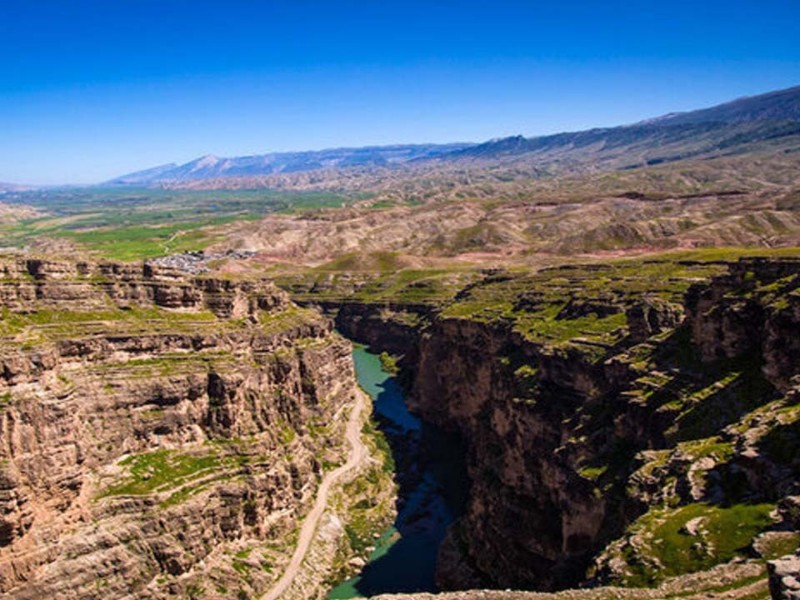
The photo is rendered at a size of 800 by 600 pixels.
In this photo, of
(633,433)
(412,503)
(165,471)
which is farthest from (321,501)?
(633,433)

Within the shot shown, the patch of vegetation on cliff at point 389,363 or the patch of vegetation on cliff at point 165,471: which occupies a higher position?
Answer: the patch of vegetation on cliff at point 165,471

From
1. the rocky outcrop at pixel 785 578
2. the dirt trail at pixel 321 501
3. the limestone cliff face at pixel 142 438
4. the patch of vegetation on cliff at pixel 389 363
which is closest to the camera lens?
the rocky outcrop at pixel 785 578

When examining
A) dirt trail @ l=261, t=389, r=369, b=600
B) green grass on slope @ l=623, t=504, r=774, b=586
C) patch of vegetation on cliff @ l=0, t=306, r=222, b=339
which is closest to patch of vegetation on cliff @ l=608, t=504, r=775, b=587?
green grass on slope @ l=623, t=504, r=774, b=586

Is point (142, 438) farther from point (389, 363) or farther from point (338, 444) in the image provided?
point (389, 363)

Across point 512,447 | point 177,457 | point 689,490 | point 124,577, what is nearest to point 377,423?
point 512,447

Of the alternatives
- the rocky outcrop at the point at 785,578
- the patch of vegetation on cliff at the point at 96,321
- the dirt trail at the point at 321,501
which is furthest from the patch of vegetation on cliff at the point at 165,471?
the rocky outcrop at the point at 785,578

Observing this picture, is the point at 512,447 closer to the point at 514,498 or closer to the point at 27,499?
the point at 514,498

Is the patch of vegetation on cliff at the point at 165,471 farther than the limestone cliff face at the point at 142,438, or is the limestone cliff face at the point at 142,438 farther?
the patch of vegetation on cliff at the point at 165,471

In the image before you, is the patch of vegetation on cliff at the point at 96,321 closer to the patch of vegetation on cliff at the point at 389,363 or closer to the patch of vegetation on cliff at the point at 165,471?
the patch of vegetation on cliff at the point at 165,471

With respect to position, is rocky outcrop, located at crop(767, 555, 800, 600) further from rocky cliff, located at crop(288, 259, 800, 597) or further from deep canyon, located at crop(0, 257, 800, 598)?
deep canyon, located at crop(0, 257, 800, 598)
